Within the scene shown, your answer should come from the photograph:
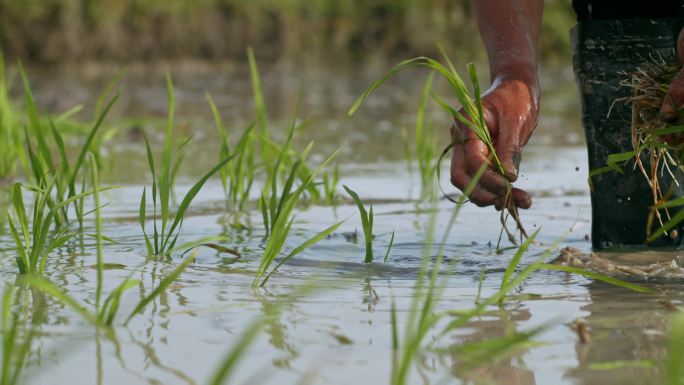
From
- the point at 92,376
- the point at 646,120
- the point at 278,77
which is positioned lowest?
the point at 92,376

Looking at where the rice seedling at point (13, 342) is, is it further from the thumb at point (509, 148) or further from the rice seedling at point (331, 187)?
the rice seedling at point (331, 187)

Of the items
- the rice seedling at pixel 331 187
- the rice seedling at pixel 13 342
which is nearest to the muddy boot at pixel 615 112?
the rice seedling at pixel 331 187

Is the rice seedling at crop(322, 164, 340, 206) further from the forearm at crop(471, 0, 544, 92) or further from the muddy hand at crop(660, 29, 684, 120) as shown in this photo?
the muddy hand at crop(660, 29, 684, 120)

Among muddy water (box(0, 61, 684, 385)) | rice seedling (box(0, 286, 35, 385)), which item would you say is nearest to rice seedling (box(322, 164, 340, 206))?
muddy water (box(0, 61, 684, 385))

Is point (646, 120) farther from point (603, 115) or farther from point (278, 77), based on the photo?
point (278, 77)

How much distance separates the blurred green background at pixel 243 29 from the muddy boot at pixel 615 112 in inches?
275

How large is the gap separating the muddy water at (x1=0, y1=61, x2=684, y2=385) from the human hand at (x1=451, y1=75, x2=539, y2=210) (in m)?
0.18

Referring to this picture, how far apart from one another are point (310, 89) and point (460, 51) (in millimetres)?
2811

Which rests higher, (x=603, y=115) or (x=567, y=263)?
(x=603, y=115)

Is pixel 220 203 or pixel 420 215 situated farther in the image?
pixel 220 203

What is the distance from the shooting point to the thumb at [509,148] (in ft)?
7.73

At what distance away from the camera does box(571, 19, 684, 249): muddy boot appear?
2.79 meters

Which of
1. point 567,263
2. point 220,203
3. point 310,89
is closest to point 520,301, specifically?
point 567,263

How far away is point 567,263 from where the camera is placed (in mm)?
2496
